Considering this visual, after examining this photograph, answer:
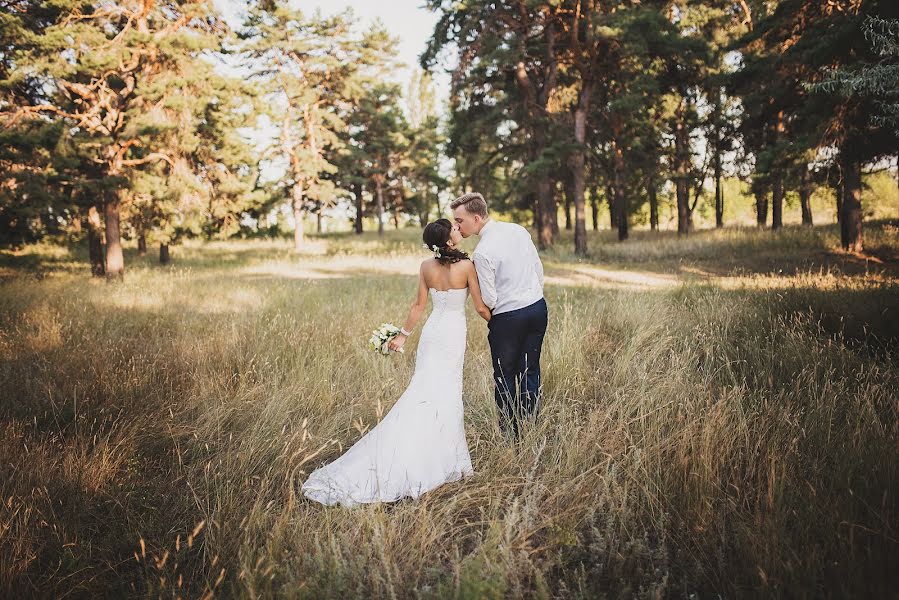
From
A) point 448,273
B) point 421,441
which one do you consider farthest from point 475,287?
point 421,441

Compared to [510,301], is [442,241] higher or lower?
higher

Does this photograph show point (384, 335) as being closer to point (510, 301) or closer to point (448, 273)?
point (448, 273)

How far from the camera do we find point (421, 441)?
3674 mm

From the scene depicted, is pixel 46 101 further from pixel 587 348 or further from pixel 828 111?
pixel 828 111

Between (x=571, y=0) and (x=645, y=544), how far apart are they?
20.5 meters

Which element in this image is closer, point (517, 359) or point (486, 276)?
point (486, 276)

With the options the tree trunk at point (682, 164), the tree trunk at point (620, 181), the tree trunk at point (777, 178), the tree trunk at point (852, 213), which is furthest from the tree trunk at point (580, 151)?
the tree trunk at point (852, 213)

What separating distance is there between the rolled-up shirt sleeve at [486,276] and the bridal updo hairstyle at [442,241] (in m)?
0.12

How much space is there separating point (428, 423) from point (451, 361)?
21.8 inches

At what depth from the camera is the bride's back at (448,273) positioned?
396cm

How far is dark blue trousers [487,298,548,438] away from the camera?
4.08m

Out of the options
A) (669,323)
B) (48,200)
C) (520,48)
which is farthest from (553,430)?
(520,48)

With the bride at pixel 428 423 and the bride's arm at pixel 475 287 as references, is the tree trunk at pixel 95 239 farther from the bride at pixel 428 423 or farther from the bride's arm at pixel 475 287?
the bride's arm at pixel 475 287

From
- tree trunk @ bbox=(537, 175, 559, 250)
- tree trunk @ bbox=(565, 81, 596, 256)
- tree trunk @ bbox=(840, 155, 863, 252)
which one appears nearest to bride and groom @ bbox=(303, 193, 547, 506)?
tree trunk @ bbox=(840, 155, 863, 252)
